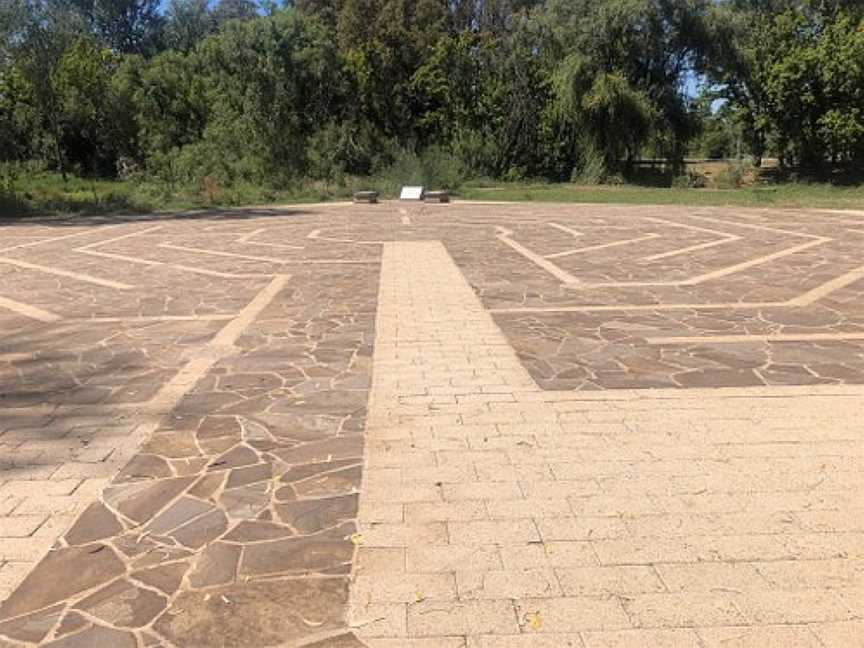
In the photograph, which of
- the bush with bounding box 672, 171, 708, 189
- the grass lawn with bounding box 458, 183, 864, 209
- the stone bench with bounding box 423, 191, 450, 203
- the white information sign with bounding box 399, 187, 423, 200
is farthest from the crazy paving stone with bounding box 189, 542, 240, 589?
the bush with bounding box 672, 171, 708, 189

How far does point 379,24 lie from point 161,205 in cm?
2038

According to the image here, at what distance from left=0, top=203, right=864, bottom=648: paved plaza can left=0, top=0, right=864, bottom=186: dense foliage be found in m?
23.7

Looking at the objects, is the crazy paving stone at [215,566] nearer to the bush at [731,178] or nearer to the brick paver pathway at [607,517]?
the brick paver pathway at [607,517]

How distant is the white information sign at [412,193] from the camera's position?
84.0ft

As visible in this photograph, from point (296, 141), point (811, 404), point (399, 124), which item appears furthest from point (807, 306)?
point (399, 124)

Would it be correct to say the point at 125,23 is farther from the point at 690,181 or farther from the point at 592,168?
the point at 690,181

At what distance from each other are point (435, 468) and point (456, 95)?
36441mm

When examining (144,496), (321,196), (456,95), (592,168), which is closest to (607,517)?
(144,496)

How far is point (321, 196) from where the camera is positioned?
91.0 feet

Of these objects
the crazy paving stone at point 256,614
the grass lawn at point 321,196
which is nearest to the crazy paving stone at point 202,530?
the crazy paving stone at point 256,614

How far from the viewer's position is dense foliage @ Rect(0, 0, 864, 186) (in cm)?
3266

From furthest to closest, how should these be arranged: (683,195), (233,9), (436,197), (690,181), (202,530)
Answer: (233,9) < (690,181) < (683,195) < (436,197) < (202,530)

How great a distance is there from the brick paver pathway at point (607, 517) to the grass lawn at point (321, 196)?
20.7 m

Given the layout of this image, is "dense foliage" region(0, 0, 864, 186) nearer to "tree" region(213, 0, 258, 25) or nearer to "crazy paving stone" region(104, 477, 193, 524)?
"tree" region(213, 0, 258, 25)
